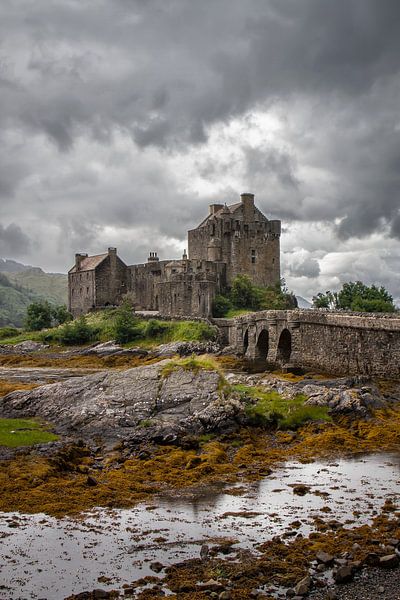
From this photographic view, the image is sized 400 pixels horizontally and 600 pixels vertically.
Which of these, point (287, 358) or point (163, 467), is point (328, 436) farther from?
point (287, 358)

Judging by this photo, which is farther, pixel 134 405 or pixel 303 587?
pixel 134 405

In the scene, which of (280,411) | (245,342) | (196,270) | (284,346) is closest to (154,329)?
(196,270)

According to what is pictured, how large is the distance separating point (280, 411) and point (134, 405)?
20.9ft

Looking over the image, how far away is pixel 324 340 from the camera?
44.6 metres

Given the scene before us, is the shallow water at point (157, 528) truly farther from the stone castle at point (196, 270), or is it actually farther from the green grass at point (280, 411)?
the stone castle at point (196, 270)

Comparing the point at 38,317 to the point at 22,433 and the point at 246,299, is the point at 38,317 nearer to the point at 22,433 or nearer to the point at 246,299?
the point at 246,299

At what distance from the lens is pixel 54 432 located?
2719 cm

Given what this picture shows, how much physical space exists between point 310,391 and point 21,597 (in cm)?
2110

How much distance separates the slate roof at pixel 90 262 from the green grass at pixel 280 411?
6706 cm

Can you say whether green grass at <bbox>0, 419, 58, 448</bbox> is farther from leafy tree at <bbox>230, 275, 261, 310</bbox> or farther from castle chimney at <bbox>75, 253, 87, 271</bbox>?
castle chimney at <bbox>75, 253, 87, 271</bbox>

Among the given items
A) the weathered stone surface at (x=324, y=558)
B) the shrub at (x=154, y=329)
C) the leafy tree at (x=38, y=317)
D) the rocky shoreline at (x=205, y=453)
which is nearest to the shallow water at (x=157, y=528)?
the rocky shoreline at (x=205, y=453)

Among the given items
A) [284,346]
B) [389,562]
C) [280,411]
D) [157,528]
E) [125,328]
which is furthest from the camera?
[125,328]

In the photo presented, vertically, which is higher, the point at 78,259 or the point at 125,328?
the point at 78,259

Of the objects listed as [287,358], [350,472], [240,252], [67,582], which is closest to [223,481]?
[350,472]
